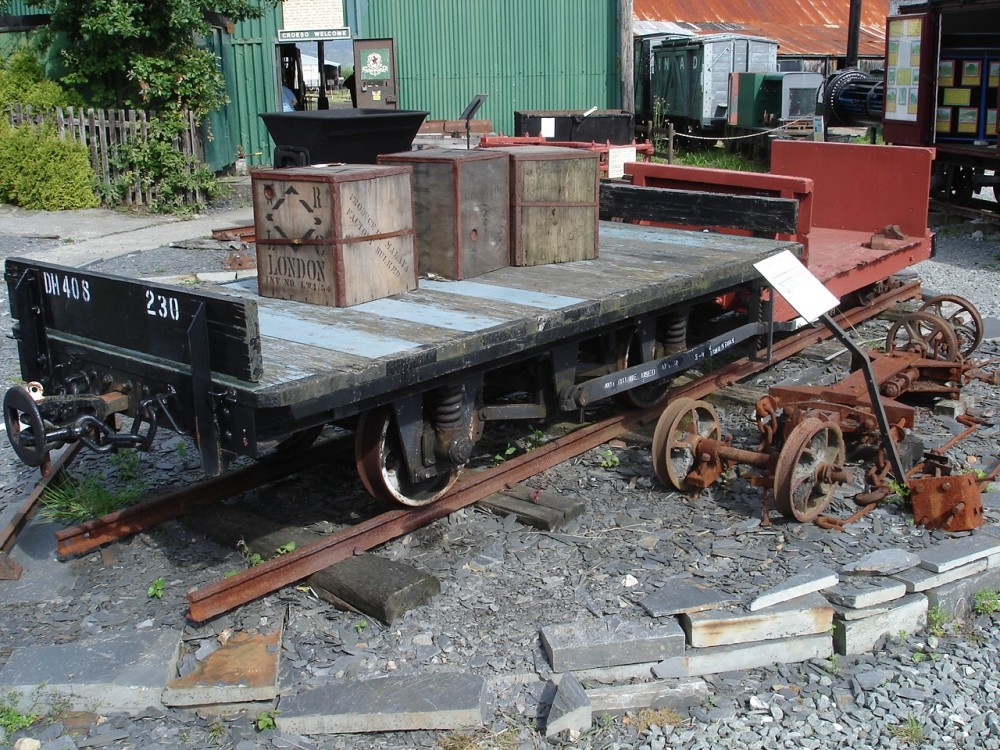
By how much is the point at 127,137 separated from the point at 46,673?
12.6m

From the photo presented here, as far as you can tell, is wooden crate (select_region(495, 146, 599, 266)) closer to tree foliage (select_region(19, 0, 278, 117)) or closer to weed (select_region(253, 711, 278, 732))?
weed (select_region(253, 711, 278, 732))

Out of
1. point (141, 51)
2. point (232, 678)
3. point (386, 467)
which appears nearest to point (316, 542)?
point (386, 467)

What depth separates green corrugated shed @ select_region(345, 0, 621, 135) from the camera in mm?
21062

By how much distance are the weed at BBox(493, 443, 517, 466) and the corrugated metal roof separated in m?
26.2

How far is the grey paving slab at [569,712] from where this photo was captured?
11.8ft

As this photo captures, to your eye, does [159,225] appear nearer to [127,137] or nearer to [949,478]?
[127,137]

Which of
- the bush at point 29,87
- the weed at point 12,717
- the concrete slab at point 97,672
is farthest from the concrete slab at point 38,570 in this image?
the bush at point 29,87

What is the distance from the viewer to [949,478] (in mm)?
4934

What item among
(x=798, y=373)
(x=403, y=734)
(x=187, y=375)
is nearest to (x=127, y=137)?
(x=798, y=373)

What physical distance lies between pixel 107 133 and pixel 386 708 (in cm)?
A: 1352

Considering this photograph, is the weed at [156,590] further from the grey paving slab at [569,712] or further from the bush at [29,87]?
the bush at [29,87]

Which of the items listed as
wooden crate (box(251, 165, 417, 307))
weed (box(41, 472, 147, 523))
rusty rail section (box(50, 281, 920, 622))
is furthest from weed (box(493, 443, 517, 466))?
weed (box(41, 472, 147, 523))

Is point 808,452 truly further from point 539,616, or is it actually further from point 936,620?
point 539,616

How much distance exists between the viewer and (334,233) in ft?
15.1
